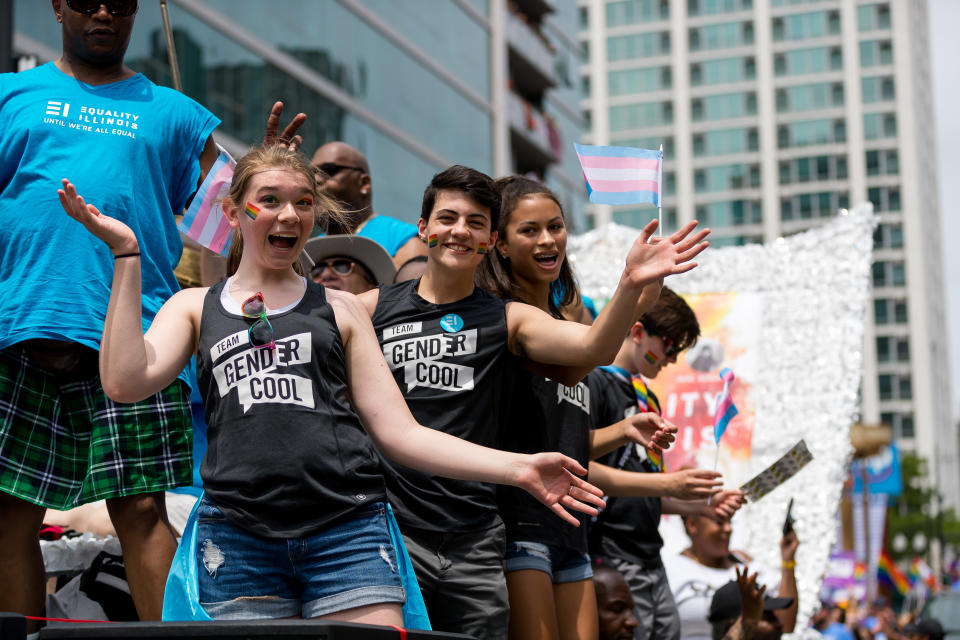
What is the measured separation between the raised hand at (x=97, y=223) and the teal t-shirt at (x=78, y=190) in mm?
507

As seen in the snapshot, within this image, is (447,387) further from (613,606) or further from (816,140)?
(816,140)

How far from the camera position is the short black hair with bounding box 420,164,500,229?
3666 mm

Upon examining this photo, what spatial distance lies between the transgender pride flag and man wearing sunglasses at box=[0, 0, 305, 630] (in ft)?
4.07

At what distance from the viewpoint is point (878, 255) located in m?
83.8

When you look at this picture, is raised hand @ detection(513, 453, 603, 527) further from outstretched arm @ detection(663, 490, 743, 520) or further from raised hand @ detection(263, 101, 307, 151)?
outstretched arm @ detection(663, 490, 743, 520)

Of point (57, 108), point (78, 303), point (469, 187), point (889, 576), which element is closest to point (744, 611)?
point (469, 187)

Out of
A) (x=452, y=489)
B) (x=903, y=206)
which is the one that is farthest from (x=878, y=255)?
(x=452, y=489)

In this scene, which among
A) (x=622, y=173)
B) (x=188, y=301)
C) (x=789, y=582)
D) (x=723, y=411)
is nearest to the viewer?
(x=188, y=301)

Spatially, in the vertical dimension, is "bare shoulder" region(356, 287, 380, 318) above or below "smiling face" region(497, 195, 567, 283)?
below

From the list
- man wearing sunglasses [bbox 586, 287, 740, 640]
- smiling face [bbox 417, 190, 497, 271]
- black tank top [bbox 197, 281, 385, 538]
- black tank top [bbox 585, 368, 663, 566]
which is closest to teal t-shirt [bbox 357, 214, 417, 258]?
man wearing sunglasses [bbox 586, 287, 740, 640]

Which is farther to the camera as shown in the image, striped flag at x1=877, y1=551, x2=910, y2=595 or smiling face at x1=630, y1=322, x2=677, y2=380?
striped flag at x1=877, y1=551, x2=910, y2=595

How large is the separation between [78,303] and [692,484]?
2.10m

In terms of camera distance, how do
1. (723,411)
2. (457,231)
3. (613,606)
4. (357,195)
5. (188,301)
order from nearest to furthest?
1. (188,301)
2. (457,231)
3. (613,606)
4. (723,411)
5. (357,195)

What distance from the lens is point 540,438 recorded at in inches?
150
